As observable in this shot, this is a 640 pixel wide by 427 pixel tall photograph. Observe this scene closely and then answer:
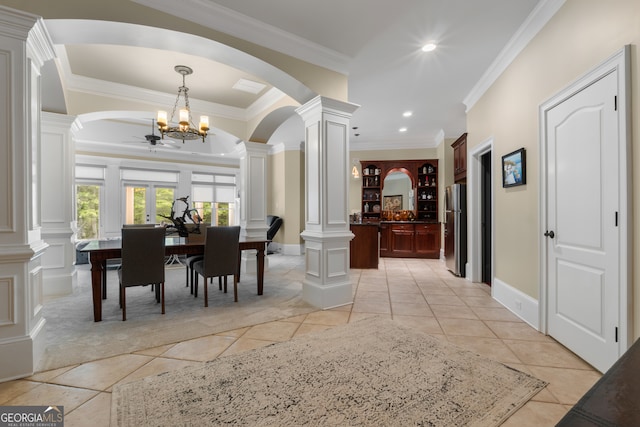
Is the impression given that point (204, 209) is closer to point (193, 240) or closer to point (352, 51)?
point (193, 240)

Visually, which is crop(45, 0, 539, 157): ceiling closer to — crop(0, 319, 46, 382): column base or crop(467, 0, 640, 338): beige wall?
crop(467, 0, 640, 338): beige wall

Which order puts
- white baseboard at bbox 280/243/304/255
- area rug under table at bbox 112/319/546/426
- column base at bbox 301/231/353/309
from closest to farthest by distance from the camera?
area rug under table at bbox 112/319/546/426 < column base at bbox 301/231/353/309 < white baseboard at bbox 280/243/304/255

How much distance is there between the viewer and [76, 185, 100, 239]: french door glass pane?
7.49 meters

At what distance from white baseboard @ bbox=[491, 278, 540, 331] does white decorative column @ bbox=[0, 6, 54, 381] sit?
4163 mm

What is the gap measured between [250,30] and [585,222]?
3.38 meters

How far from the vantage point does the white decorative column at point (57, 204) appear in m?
3.84

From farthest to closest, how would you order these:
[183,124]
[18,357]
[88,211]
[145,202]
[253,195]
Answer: [145,202]
[88,211]
[253,195]
[183,124]
[18,357]

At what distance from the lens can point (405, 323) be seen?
9.60ft

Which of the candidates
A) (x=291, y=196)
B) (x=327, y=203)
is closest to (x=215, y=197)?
(x=291, y=196)

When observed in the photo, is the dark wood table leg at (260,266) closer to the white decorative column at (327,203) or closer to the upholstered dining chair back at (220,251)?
the upholstered dining chair back at (220,251)

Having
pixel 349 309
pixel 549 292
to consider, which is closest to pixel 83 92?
pixel 349 309

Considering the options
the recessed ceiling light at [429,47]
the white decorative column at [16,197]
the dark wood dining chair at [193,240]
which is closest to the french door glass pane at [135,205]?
the dark wood dining chair at [193,240]

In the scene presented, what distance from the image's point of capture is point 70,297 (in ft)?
12.5

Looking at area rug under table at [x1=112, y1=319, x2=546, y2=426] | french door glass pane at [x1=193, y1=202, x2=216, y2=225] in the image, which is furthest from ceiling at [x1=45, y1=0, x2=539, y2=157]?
french door glass pane at [x1=193, y1=202, x2=216, y2=225]
